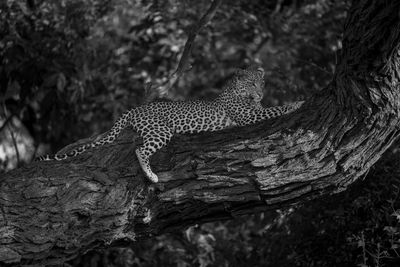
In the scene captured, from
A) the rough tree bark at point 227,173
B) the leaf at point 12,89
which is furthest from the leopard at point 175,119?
the leaf at point 12,89

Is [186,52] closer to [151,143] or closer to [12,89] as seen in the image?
[151,143]

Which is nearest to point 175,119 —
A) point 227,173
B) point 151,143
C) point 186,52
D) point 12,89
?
point 151,143

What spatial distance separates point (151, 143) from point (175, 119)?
643 millimetres

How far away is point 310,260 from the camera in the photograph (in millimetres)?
8727

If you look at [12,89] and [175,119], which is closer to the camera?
[175,119]

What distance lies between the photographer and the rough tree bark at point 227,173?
6051 mm

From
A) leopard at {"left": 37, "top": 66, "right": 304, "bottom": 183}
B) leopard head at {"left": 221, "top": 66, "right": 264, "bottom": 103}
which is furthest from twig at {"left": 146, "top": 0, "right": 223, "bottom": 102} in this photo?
leopard at {"left": 37, "top": 66, "right": 304, "bottom": 183}

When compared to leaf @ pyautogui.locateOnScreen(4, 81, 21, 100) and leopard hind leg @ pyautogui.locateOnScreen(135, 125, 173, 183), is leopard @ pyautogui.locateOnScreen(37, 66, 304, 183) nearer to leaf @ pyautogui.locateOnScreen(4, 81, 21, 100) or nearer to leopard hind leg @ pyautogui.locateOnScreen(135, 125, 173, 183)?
leopard hind leg @ pyautogui.locateOnScreen(135, 125, 173, 183)

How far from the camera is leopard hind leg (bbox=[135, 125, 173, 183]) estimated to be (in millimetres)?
6328

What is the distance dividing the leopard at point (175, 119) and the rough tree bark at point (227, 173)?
7.5 inches

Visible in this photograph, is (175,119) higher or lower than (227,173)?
higher

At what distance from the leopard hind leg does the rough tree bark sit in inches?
4.8

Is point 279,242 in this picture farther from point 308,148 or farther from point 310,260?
point 308,148

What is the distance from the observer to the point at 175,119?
710 centimetres
